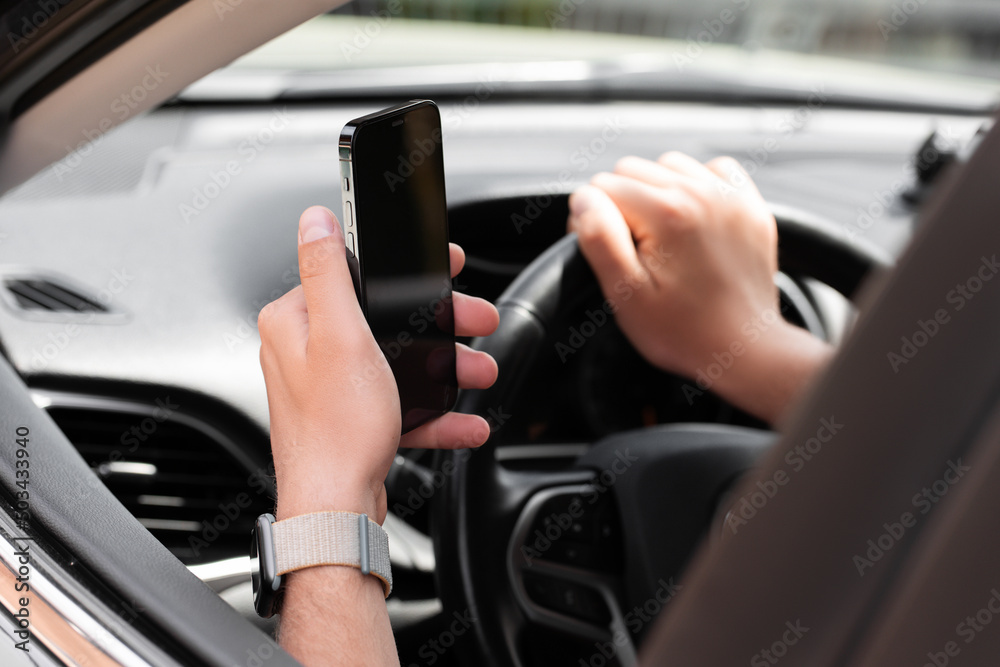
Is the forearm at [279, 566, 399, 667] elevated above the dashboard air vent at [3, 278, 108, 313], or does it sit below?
below

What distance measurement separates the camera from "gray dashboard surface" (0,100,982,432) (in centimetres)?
132

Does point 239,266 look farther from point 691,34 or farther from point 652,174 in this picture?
point 691,34

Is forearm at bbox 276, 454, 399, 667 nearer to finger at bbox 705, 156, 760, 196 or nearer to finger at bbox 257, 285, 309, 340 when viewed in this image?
finger at bbox 257, 285, 309, 340

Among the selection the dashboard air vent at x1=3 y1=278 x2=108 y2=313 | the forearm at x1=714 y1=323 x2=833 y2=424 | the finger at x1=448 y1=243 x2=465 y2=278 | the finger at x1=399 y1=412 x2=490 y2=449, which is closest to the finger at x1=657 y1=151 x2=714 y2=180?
the forearm at x1=714 y1=323 x2=833 y2=424

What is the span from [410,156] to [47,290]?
0.78 meters

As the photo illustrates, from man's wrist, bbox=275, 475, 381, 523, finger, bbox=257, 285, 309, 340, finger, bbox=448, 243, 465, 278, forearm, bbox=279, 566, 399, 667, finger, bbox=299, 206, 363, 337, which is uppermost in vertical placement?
finger, bbox=299, 206, 363, 337

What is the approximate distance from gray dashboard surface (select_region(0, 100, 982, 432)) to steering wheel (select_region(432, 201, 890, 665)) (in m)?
0.39

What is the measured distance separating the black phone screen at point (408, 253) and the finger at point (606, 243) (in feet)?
1.04

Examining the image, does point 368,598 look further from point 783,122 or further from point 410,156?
point 783,122

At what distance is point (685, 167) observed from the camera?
4.84 ft

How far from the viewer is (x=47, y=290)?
4.53ft

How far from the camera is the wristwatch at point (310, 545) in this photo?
82 cm

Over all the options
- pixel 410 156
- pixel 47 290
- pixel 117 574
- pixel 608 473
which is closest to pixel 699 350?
pixel 608 473

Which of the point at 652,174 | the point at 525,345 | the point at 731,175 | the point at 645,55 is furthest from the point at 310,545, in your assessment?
the point at 645,55
